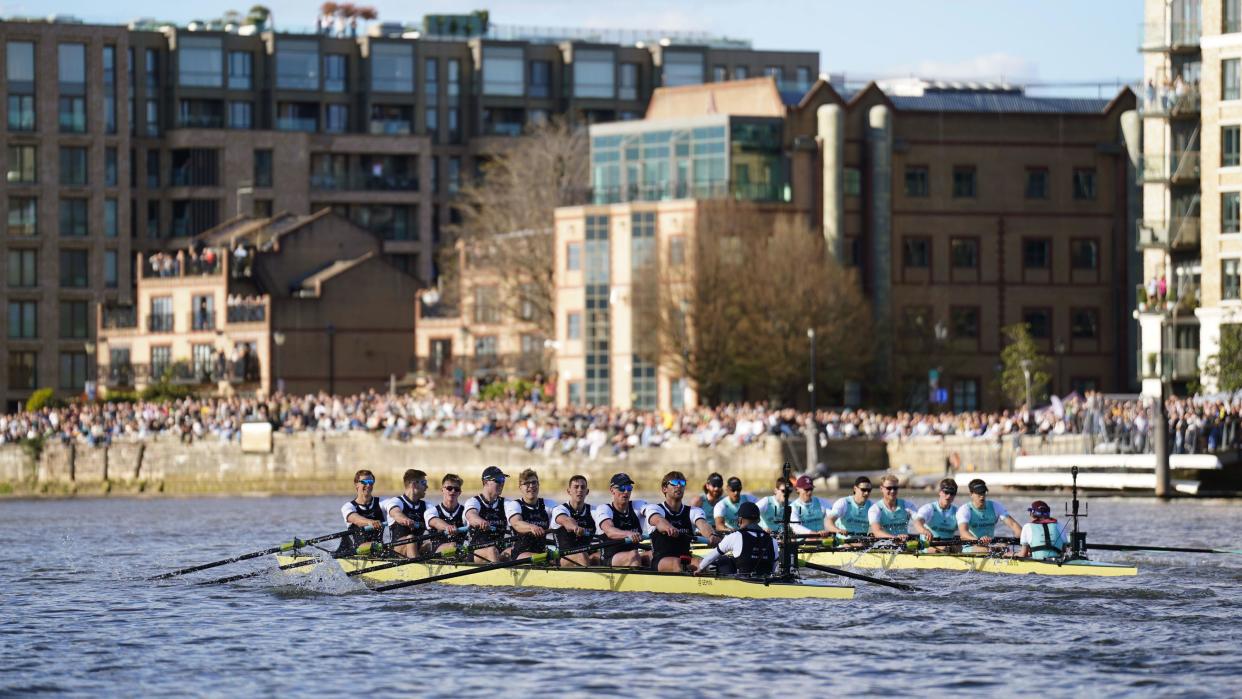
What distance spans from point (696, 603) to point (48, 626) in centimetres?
1076

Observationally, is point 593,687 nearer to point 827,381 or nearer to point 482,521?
point 482,521

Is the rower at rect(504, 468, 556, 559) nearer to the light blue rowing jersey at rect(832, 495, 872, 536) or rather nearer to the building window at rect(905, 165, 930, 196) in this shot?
the light blue rowing jersey at rect(832, 495, 872, 536)

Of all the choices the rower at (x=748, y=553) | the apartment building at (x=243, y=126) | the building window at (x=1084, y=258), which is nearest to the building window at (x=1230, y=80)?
the building window at (x=1084, y=258)

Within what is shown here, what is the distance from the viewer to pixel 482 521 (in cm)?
4081

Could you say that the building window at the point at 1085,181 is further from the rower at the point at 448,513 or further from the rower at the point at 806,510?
the rower at the point at 448,513

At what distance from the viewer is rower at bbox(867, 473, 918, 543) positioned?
43062 millimetres

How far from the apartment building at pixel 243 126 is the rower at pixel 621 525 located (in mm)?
90950

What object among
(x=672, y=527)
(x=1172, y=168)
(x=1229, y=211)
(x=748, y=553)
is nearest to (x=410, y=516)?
(x=672, y=527)

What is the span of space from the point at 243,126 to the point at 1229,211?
76.4 metres

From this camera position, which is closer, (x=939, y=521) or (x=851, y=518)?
(x=939, y=521)

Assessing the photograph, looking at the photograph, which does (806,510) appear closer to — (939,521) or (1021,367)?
(939,521)

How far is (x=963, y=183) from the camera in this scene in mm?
104312

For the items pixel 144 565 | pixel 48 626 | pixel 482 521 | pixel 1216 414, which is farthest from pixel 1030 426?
pixel 48 626

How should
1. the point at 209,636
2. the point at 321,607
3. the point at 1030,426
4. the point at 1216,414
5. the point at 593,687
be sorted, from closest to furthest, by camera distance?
1. the point at 593,687
2. the point at 209,636
3. the point at 321,607
4. the point at 1216,414
5. the point at 1030,426
